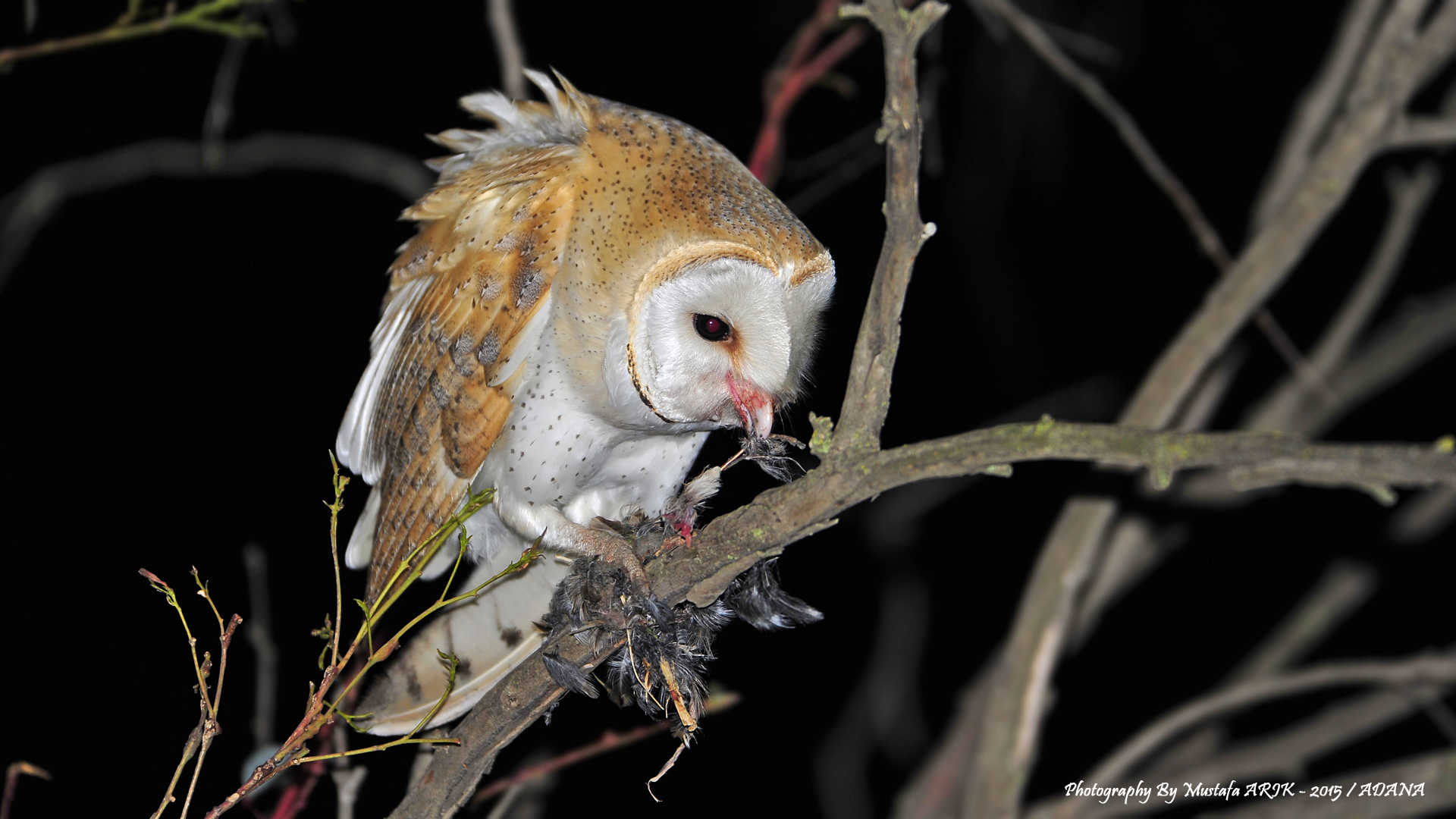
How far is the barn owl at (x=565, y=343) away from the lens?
4.91 feet

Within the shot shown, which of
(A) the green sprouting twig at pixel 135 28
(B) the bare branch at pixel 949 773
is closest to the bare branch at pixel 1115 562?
(B) the bare branch at pixel 949 773

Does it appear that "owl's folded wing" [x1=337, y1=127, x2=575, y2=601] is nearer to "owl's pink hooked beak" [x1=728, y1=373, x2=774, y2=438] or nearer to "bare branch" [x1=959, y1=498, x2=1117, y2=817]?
"owl's pink hooked beak" [x1=728, y1=373, x2=774, y2=438]

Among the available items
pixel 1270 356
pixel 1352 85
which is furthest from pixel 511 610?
pixel 1270 356

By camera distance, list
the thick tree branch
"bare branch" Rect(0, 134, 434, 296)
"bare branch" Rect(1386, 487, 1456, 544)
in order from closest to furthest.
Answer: the thick tree branch, "bare branch" Rect(0, 134, 434, 296), "bare branch" Rect(1386, 487, 1456, 544)

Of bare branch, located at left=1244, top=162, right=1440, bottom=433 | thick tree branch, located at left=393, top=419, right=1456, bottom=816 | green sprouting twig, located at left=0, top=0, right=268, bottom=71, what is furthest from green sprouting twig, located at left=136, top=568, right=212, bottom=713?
bare branch, located at left=1244, top=162, right=1440, bottom=433

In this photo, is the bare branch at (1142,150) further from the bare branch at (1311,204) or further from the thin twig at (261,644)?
the thin twig at (261,644)

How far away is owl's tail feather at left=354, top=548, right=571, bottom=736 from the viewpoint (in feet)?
5.35

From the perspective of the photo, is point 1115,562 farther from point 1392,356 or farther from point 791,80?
point 791,80

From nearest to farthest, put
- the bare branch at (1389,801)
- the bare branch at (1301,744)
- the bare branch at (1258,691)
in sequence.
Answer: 1. the bare branch at (1389,801)
2. the bare branch at (1258,691)
3. the bare branch at (1301,744)

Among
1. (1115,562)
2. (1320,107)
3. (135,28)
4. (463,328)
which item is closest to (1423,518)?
(1115,562)

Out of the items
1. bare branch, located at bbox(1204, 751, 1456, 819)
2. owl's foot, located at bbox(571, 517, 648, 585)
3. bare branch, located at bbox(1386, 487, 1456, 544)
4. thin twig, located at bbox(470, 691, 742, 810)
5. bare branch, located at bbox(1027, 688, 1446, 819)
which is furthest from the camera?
bare branch, located at bbox(1386, 487, 1456, 544)

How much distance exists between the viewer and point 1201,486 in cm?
258

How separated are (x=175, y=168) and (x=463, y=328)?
1371 mm

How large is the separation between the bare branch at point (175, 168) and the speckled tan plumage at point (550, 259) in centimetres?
94
